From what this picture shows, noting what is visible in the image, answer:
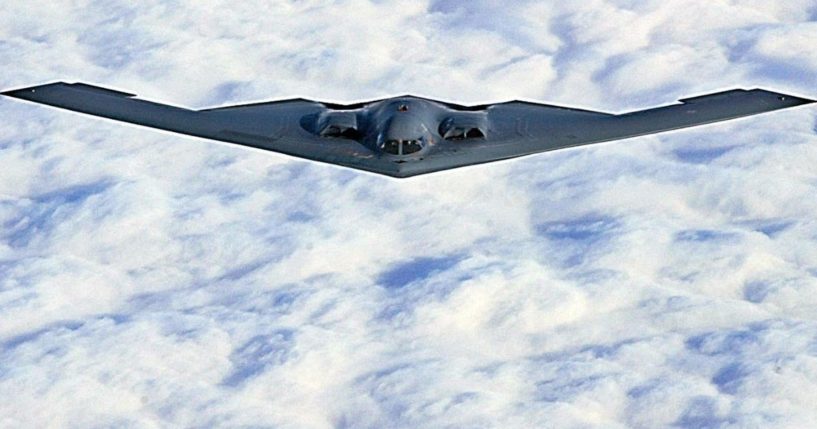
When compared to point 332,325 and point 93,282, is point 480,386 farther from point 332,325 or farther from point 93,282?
point 93,282

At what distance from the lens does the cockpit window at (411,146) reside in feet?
106

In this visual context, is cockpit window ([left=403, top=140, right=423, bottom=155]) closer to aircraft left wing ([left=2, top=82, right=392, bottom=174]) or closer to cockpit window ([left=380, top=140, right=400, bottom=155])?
cockpit window ([left=380, top=140, right=400, bottom=155])

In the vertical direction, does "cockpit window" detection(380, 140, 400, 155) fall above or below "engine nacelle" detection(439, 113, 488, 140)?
below

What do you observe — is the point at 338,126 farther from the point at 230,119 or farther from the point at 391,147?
the point at 230,119

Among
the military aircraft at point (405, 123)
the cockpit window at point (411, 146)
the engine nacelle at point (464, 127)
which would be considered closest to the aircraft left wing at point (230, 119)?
the military aircraft at point (405, 123)

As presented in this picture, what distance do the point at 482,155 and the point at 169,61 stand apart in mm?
39453

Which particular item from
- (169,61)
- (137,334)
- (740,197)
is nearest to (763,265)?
(740,197)

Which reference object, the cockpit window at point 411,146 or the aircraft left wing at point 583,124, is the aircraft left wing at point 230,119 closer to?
the cockpit window at point 411,146

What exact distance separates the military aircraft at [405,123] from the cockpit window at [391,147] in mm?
25

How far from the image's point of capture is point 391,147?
32219 millimetres

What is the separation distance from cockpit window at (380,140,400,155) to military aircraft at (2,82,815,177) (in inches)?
1.0

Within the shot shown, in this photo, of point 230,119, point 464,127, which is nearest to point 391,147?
point 464,127

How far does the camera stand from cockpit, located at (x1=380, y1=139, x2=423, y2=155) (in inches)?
1266

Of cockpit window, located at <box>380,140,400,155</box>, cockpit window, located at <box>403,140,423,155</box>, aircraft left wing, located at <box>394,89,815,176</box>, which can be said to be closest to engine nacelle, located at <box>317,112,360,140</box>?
cockpit window, located at <box>380,140,400,155</box>
